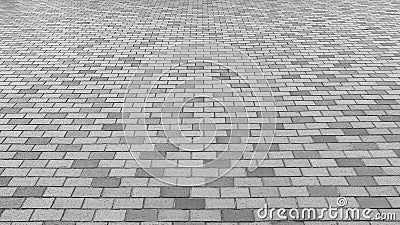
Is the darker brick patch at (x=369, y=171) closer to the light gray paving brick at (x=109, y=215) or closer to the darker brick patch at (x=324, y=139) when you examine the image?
the darker brick patch at (x=324, y=139)

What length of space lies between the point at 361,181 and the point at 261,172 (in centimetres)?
80

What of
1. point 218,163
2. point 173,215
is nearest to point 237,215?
point 173,215

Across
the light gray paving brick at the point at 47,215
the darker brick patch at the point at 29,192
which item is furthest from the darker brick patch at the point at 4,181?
the light gray paving brick at the point at 47,215

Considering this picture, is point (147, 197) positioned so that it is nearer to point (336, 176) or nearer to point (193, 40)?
point (336, 176)

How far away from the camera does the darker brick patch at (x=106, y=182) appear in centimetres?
302

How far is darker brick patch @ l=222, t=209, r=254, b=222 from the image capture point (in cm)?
268

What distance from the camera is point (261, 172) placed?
3158 millimetres

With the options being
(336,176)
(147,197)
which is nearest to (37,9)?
(147,197)

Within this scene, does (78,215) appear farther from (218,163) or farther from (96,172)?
(218,163)

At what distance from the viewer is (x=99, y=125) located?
3.87 m

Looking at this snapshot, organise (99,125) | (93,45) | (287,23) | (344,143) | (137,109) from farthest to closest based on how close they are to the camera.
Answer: (287,23) < (93,45) < (137,109) < (99,125) < (344,143)

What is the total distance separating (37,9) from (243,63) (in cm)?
568

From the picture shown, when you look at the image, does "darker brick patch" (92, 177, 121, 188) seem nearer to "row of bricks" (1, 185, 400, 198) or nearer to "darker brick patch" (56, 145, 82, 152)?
"row of bricks" (1, 185, 400, 198)

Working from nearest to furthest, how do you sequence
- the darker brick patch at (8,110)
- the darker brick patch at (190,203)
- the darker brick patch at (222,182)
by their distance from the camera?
the darker brick patch at (190,203) → the darker brick patch at (222,182) → the darker brick patch at (8,110)
